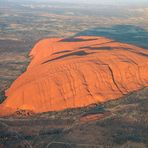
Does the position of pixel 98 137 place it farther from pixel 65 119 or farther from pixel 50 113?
pixel 50 113

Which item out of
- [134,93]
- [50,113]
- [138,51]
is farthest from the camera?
[138,51]

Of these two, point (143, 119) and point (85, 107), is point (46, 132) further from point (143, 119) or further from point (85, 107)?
point (143, 119)

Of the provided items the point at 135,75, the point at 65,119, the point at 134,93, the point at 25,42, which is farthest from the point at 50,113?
the point at 25,42

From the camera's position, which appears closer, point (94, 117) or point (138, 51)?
point (94, 117)

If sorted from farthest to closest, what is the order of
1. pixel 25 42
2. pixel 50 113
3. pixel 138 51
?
pixel 25 42
pixel 138 51
pixel 50 113

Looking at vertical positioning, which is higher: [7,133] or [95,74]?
[95,74]

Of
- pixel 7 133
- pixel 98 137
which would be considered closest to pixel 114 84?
pixel 98 137
